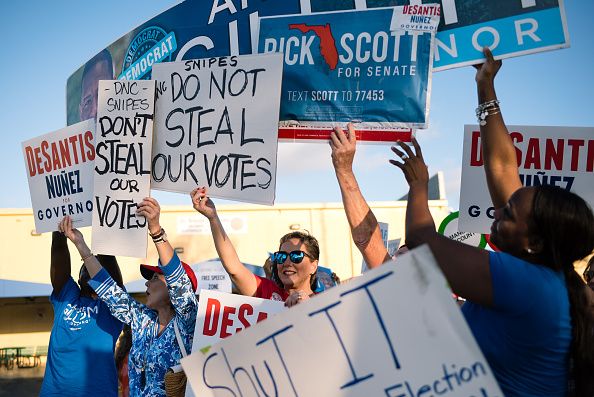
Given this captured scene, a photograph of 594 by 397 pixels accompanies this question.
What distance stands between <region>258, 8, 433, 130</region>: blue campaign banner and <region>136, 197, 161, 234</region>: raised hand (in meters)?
1.03

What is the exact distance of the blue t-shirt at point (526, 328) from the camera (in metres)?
1.80

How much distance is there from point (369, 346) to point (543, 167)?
9.25 feet

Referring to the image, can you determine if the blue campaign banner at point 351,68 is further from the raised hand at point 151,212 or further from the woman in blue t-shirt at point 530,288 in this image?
the woman in blue t-shirt at point 530,288

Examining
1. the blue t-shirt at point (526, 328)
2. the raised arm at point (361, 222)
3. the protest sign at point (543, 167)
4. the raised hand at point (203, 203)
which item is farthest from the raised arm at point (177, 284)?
the blue t-shirt at point (526, 328)

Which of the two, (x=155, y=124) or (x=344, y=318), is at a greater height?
(x=155, y=124)

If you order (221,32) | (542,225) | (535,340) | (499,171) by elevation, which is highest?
(221,32)

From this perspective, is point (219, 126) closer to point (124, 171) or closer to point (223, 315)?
point (124, 171)

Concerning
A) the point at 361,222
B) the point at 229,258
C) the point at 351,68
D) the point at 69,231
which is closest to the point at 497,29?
the point at 351,68

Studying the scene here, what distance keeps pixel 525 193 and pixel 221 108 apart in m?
2.44

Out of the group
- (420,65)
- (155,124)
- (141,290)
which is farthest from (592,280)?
(141,290)

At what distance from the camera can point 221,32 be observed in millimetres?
4262

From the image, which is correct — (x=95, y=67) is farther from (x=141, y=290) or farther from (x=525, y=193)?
(x=141, y=290)

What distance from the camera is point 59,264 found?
4777 mm

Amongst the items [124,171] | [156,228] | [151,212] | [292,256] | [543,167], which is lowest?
[292,256]
